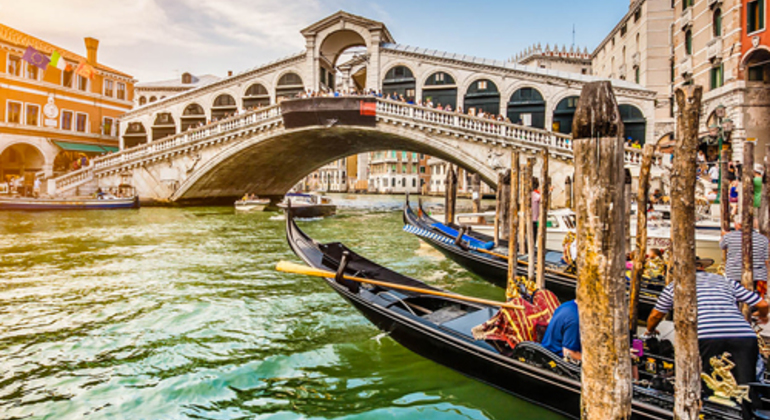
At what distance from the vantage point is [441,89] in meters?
16.0

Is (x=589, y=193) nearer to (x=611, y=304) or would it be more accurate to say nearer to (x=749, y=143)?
(x=611, y=304)

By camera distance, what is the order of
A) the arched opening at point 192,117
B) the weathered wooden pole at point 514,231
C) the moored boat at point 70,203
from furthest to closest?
1. the arched opening at point 192,117
2. the moored boat at point 70,203
3. the weathered wooden pole at point 514,231

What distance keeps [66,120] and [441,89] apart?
55.0ft

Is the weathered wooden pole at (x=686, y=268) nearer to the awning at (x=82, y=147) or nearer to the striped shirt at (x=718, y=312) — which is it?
the striped shirt at (x=718, y=312)

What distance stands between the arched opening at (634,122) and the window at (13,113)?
892 inches

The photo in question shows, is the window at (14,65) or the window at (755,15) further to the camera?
the window at (14,65)

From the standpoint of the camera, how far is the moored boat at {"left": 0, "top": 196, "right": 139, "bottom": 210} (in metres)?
14.6

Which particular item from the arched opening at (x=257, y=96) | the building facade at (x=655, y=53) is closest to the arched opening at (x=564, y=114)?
the building facade at (x=655, y=53)

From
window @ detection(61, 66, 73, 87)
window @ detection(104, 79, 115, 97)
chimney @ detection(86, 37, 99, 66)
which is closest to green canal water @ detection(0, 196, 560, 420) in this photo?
window @ detection(61, 66, 73, 87)

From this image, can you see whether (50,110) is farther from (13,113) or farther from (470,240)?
(470,240)

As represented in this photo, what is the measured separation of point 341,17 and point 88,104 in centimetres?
1341

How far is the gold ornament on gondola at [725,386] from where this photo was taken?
208 centimetres

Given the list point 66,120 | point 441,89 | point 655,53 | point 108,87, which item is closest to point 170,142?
point 66,120

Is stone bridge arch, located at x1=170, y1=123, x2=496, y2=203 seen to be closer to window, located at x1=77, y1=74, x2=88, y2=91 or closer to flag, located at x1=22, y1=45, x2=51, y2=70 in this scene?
flag, located at x1=22, y1=45, x2=51, y2=70
